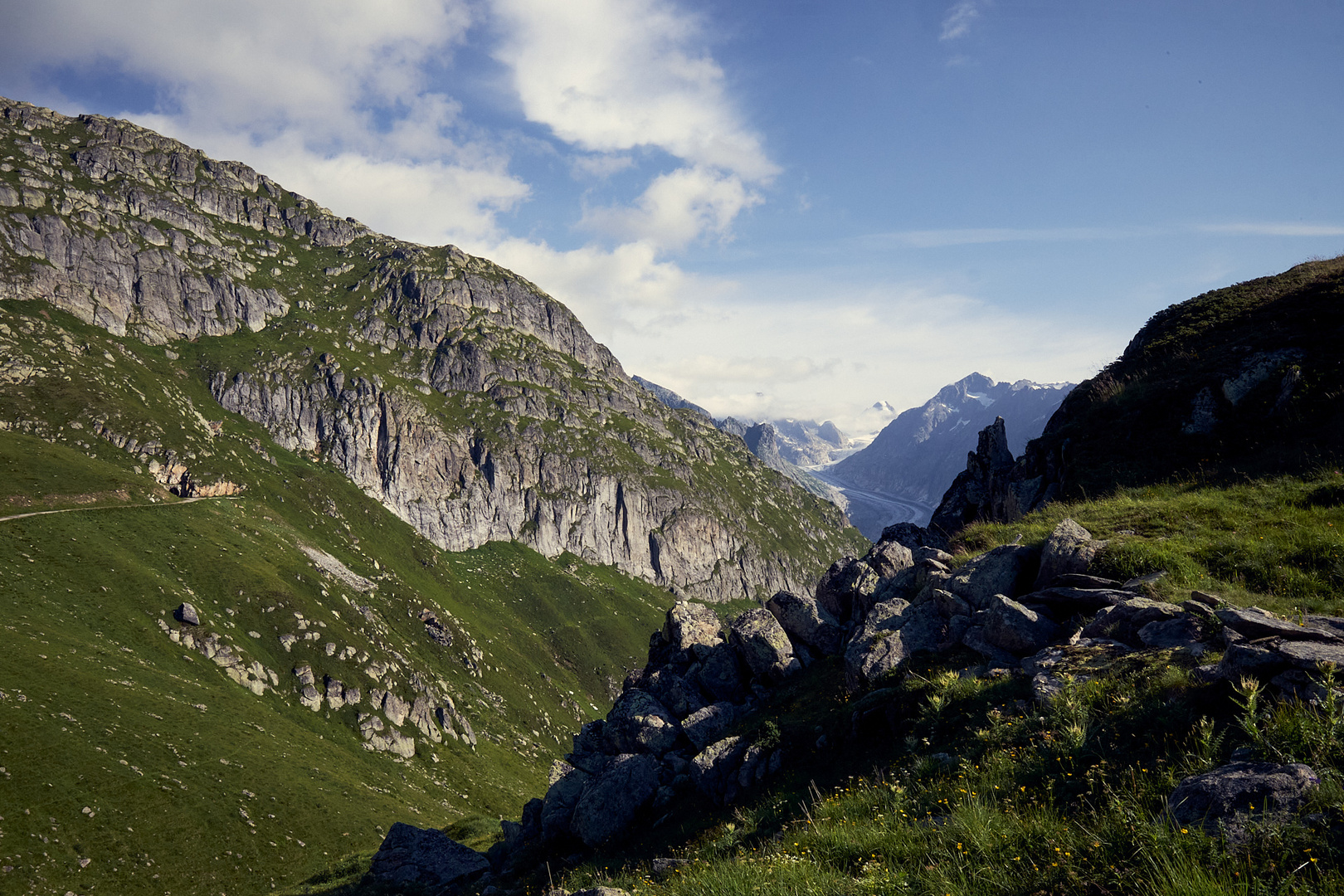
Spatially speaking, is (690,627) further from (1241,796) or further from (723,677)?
(1241,796)

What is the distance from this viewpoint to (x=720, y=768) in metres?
21.5

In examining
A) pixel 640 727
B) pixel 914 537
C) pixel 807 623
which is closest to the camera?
pixel 640 727

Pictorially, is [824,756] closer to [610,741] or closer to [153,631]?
[610,741]

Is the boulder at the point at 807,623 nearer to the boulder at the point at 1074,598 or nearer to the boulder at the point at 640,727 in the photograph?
the boulder at the point at 640,727

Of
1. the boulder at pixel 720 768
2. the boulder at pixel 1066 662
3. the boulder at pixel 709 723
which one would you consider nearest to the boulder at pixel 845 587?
the boulder at pixel 709 723

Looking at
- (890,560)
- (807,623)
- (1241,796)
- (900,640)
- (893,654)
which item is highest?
(1241,796)

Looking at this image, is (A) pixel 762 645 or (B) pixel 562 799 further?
(A) pixel 762 645

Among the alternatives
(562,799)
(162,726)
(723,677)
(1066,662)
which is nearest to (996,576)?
(1066,662)

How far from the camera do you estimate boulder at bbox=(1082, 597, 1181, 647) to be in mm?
13062

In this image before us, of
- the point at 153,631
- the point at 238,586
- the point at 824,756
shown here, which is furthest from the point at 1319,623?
the point at 238,586

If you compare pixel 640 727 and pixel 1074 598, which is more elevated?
pixel 1074 598

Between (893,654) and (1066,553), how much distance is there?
6287mm

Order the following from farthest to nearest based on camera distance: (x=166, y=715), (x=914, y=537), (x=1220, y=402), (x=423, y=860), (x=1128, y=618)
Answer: (x=166, y=715), (x=914, y=537), (x=423, y=860), (x=1220, y=402), (x=1128, y=618)

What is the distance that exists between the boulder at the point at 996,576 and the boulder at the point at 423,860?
33.0 m
